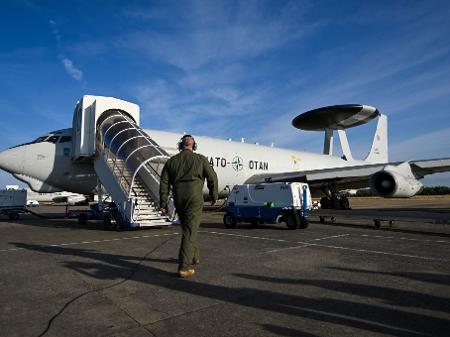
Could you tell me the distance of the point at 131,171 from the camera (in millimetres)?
13164

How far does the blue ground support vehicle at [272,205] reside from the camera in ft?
40.3

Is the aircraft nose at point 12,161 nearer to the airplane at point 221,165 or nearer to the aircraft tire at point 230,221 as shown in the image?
the airplane at point 221,165

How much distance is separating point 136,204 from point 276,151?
658 inches

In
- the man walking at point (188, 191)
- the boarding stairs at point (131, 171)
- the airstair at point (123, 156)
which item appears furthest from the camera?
the airstair at point (123, 156)

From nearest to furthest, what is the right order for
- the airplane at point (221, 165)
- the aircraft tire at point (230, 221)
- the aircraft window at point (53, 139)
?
the aircraft tire at point (230, 221) → the airplane at point (221, 165) → the aircraft window at point (53, 139)

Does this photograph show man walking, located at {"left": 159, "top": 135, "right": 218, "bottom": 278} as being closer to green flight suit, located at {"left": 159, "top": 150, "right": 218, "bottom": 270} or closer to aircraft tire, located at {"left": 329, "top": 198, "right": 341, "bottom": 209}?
green flight suit, located at {"left": 159, "top": 150, "right": 218, "bottom": 270}

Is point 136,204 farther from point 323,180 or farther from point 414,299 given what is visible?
point 323,180

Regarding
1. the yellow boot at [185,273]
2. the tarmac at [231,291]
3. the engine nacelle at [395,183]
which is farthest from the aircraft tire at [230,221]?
Answer: the engine nacelle at [395,183]

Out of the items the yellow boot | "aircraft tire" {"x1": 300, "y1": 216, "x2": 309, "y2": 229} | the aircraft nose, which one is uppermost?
the aircraft nose

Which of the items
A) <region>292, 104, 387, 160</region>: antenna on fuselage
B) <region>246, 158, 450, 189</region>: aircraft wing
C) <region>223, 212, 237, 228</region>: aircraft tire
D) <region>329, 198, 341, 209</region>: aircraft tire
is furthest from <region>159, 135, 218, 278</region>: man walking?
<region>292, 104, 387, 160</region>: antenna on fuselage

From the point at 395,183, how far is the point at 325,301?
1482cm

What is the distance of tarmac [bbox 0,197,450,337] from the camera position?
3.37m

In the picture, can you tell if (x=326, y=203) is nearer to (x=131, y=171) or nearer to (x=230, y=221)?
(x=230, y=221)

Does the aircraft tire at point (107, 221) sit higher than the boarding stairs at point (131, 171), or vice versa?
the boarding stairs at point (131, 171)
